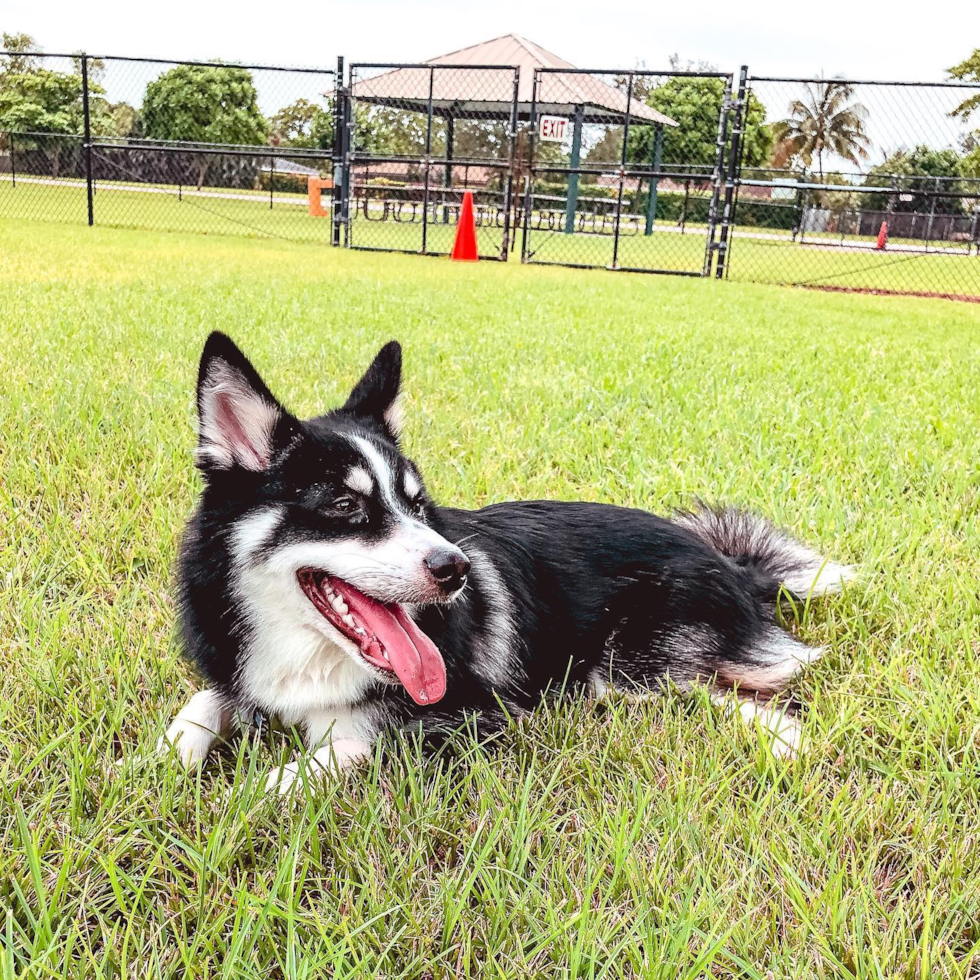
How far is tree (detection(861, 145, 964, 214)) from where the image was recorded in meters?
12.3

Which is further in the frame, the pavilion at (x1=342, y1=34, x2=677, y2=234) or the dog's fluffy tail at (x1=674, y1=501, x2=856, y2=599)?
the pavilion at (x1=342, y1=34, x2=677, y2=234)

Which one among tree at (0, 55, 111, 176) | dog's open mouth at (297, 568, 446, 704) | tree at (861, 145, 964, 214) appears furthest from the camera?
tree at (0, 55, 111, 176)

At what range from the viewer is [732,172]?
13.1 m

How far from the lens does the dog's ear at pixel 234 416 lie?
1.80 metres

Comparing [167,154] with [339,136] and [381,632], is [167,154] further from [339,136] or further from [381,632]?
[381,632]

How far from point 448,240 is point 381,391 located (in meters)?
18.1

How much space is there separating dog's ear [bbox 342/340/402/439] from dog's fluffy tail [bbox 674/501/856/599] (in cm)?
103

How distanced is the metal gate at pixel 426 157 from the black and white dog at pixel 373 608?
12.9 m

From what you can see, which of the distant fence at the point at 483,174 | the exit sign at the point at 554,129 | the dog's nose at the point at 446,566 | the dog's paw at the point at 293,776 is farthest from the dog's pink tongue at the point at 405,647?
the exit sign at the point at 554,129

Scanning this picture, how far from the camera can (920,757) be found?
1.92m

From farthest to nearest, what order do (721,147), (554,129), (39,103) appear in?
(39,103)
(554,129)
(721,147)

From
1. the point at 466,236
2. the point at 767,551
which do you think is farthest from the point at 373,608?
the point at 466,236

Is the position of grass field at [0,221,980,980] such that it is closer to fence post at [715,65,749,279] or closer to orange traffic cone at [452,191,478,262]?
fence post at [715,65,749,279]

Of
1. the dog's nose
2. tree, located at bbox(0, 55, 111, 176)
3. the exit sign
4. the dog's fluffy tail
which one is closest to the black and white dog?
the dog's nose
